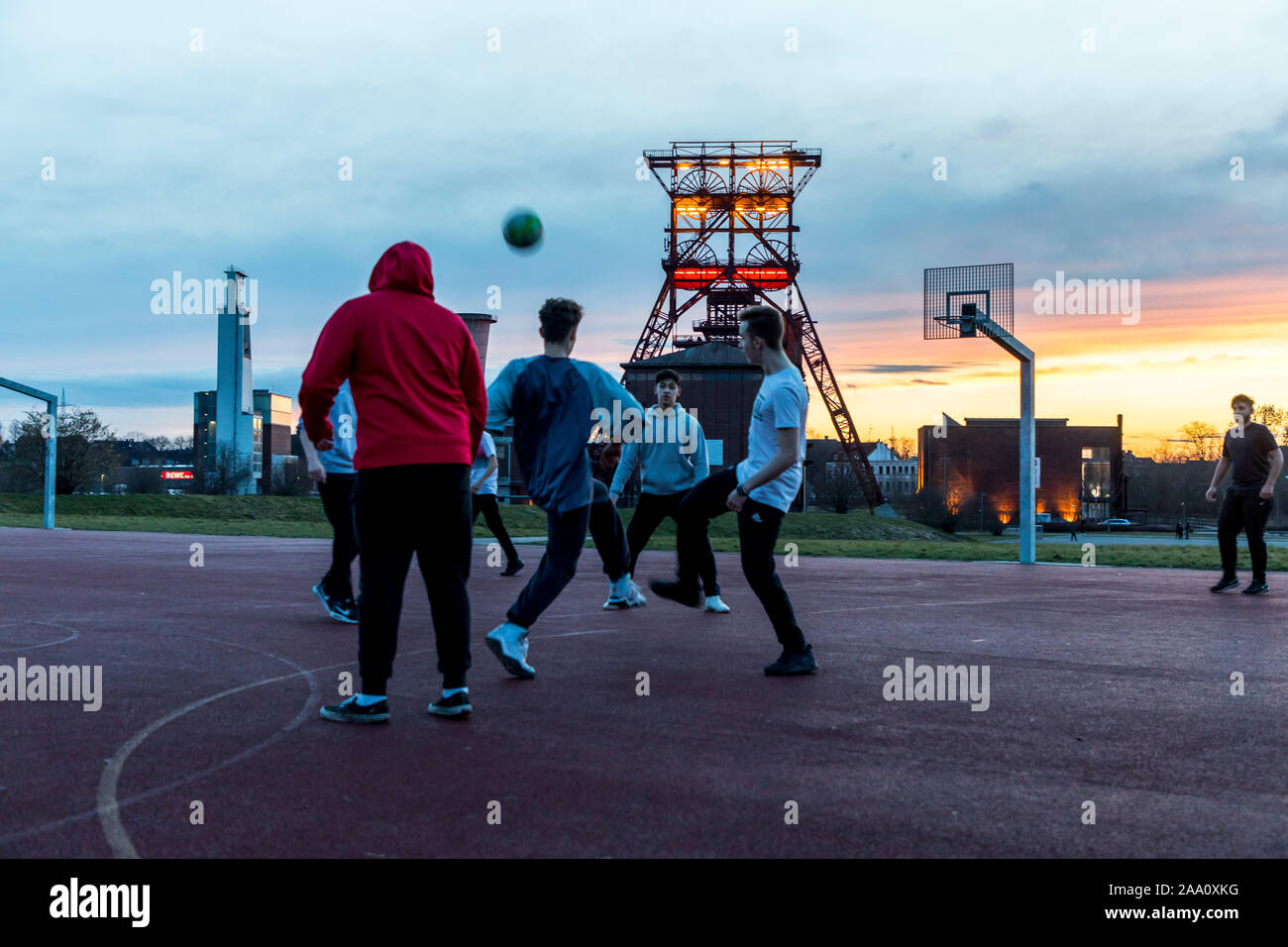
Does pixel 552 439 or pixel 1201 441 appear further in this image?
pixel 1201 441

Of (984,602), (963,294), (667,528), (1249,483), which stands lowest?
(667,528)

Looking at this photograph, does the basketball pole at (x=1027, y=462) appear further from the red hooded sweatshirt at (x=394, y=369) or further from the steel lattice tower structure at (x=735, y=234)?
the steel lattice tower structure at (x=735, y=234)

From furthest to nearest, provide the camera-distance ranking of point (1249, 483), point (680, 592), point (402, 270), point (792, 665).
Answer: point (1249, 483) → point (680, 592) → point (792, 665) → point (402, 270)

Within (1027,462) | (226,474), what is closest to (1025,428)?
(1027,462)

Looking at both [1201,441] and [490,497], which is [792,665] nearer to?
[490,497]

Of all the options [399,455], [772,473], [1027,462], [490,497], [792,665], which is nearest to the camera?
[399,455]

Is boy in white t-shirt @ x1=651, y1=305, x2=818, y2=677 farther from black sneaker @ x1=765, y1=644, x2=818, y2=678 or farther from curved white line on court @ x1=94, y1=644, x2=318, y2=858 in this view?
curved white line on court @ x1=94, y1=644, x2=318, y2=858

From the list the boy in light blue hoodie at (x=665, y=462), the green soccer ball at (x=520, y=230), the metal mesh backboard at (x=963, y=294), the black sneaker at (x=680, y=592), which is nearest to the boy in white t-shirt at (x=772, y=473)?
the black sneaker at (x=680, y=592)

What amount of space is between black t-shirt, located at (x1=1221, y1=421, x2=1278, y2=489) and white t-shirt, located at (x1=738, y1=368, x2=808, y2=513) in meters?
7.54

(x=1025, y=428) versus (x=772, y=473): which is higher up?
(x=1025, y=428)

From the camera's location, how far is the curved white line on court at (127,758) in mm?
3156

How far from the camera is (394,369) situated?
464cm

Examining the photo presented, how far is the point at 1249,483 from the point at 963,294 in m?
9.16

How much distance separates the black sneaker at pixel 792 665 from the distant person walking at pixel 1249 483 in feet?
23.3
